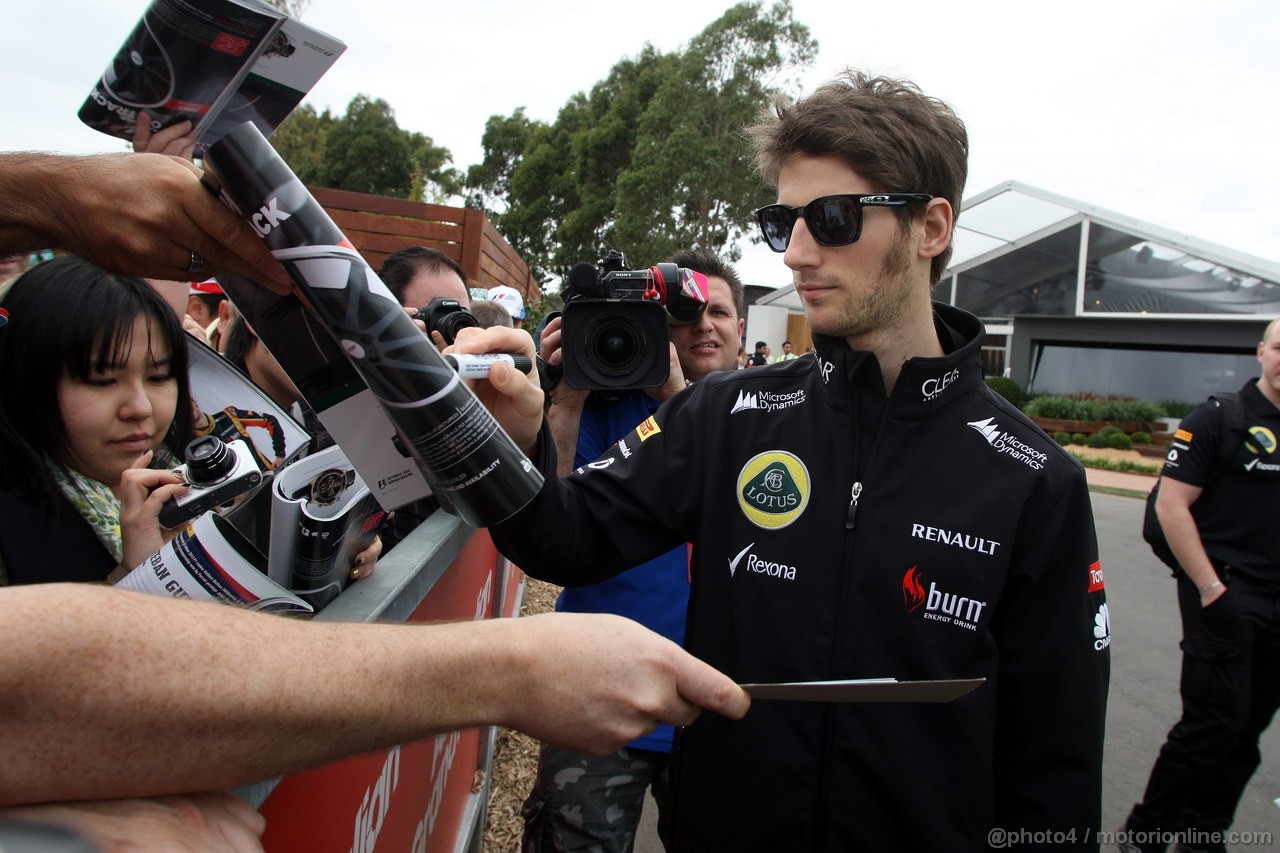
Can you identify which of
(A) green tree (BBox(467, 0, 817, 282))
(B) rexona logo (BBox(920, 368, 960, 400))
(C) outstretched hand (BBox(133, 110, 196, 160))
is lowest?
(B) rexona logo (BBox(920, 368, 960, 400))

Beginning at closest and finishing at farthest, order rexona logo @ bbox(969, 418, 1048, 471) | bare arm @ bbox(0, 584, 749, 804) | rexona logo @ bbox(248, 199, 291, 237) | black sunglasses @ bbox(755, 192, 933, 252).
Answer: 1. bare arm @ bbox(0, 584, 749, 804)
2. rexona logo @ bbox(248, 199, 291, 237)
3. rexona logo @ bbox(969, 418, 1048, 471)
4. black sunglasses @ bbox(755, 192, 933, 252)

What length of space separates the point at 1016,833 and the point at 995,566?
537 millimetres

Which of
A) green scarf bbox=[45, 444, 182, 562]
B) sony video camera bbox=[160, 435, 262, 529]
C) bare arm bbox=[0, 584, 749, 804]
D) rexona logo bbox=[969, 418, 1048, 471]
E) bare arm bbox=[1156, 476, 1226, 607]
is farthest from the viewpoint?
bare arm bbox=[1156, 476, 1226, 607]

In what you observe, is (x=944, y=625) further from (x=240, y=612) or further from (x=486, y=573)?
(x=486, y=573)

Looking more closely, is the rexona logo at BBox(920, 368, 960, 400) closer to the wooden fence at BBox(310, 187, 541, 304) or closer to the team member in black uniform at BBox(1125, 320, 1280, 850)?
the team member in black uniform at BBox(1125, 320, 1280, 850)

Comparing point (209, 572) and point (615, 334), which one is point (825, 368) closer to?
point (615, 334)

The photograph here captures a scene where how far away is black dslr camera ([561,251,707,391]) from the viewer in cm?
233

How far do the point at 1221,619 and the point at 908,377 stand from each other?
2.61 m

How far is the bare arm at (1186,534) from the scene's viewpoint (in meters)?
3.38

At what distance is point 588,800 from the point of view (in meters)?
2.39

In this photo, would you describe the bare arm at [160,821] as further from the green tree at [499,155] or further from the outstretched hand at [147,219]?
the green tree at [499,155]

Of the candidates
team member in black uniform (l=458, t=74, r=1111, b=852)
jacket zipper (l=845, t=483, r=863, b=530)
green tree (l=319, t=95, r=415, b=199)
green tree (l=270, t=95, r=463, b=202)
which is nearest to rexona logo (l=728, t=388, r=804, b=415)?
team member in black uniform (l=458, t=74, r=1111, b=852)

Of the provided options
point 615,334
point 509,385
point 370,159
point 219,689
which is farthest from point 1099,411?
point 370,159

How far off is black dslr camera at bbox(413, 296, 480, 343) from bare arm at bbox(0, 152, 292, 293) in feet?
2.30
